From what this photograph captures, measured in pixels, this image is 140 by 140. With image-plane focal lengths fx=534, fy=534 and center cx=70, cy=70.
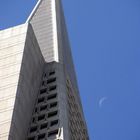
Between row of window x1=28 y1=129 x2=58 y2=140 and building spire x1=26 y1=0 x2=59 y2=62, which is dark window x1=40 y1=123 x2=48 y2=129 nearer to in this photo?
row of window x1=28 y1=129 x2=58 y2=140

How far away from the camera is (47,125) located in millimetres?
79688

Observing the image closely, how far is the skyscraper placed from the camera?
75000mm

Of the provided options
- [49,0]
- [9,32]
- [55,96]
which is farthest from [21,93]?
[49,0]

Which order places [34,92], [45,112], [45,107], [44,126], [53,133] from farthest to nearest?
[34,92]
[45,107]
[45,112]
[44,126]
[53,133]

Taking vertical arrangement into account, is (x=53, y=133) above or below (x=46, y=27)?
below

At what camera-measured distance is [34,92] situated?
86.7 meters

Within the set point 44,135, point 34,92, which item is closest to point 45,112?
point 34,92

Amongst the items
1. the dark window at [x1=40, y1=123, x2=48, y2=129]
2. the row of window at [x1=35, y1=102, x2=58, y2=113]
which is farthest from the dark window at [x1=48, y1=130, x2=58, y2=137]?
the row of window at [x1=35, y1=102, x2=58, y2=113]

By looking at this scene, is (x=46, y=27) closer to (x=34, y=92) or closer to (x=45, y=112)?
(x=34, y=92)

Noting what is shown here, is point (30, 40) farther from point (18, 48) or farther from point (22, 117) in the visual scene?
point (22, 117)

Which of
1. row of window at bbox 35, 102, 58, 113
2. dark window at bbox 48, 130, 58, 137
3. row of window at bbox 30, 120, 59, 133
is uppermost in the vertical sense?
row of window at bbox 35, 102, 58, 113

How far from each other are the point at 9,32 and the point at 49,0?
42.1 meters

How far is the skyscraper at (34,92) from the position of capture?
246 feet

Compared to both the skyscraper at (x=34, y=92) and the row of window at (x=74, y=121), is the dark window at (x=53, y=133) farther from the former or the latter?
the row of window at (x=74, y=121)
